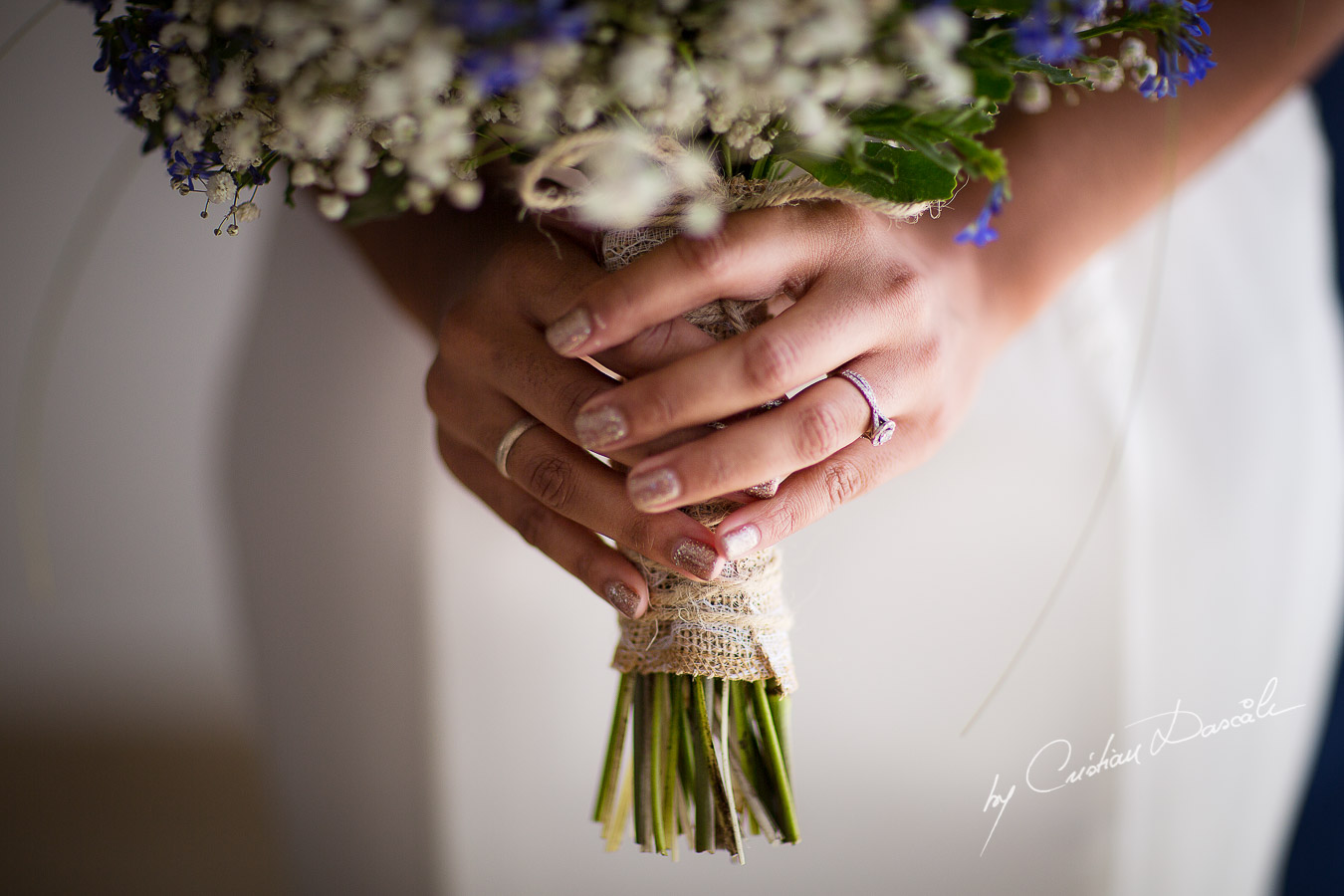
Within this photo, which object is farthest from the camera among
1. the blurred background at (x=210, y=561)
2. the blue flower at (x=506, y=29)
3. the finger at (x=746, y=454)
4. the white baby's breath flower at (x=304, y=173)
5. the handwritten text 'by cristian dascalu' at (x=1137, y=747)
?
the handwritten text 'by cristian dascalu' at (x=1137, y=747)

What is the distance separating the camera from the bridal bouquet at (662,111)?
12.1 inches

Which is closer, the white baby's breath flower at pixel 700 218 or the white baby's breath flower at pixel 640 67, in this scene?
the white baby's breath flower at pixel 640 67

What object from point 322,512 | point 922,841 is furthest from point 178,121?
point 922,841

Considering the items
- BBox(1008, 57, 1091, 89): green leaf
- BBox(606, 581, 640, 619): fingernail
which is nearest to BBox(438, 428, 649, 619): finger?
BBox(606, 581, 640, 619): fingernail

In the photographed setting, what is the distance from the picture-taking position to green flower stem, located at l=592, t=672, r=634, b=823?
64cm

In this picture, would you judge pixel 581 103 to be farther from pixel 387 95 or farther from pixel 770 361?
pixel 770 361

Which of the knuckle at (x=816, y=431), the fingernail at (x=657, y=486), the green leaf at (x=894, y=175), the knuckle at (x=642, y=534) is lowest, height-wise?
the knuckle at (x=642, y=534)

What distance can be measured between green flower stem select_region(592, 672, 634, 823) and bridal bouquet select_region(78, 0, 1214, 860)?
0.04 m

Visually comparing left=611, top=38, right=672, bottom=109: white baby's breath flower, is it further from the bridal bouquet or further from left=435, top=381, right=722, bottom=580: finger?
left=435, top=381, right=722, bottom=580: finger

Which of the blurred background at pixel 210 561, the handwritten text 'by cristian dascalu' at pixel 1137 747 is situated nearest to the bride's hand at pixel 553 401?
the blurred background at pixel 210 561

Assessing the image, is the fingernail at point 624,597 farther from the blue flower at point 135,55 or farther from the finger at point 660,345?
the blue flower at point 135,55

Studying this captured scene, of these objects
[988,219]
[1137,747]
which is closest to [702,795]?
[988,219]

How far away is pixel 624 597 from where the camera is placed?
568mm

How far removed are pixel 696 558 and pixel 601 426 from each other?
0.11m
